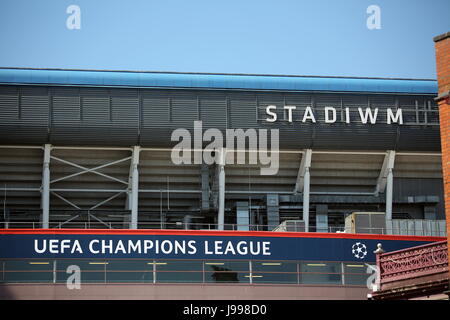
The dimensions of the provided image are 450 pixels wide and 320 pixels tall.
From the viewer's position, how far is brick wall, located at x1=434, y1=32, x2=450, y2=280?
28.8 meters

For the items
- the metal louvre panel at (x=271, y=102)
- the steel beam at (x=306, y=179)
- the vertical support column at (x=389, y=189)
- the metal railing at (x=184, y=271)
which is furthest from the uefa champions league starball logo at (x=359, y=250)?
the metal louvre panel at (x=271, y=102)

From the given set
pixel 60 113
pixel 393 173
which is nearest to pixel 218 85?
pixel 60 113

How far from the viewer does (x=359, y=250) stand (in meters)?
59.4

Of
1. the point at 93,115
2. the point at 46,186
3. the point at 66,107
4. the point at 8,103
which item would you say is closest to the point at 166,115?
the point at 93,115

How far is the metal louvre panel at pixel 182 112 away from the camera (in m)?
64.8

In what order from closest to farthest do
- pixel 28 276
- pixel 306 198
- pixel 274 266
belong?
pixel 28 276 → pixel 274 266 → pixel 306 198

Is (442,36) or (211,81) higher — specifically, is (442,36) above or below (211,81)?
below

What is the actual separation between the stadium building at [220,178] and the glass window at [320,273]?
8 centimetres

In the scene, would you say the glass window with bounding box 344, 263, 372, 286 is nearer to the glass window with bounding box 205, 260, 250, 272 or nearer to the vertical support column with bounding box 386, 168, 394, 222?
the glass window with bounding box 205, 260, 250, 272

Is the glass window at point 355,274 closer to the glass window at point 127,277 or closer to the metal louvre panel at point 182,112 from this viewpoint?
the glass window at point 127,277

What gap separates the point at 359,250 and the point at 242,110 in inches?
533

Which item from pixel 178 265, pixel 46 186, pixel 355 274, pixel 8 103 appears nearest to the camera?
pixel 178 265

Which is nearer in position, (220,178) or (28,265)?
(28,265)

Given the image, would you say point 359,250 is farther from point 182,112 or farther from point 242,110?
point 182,112
